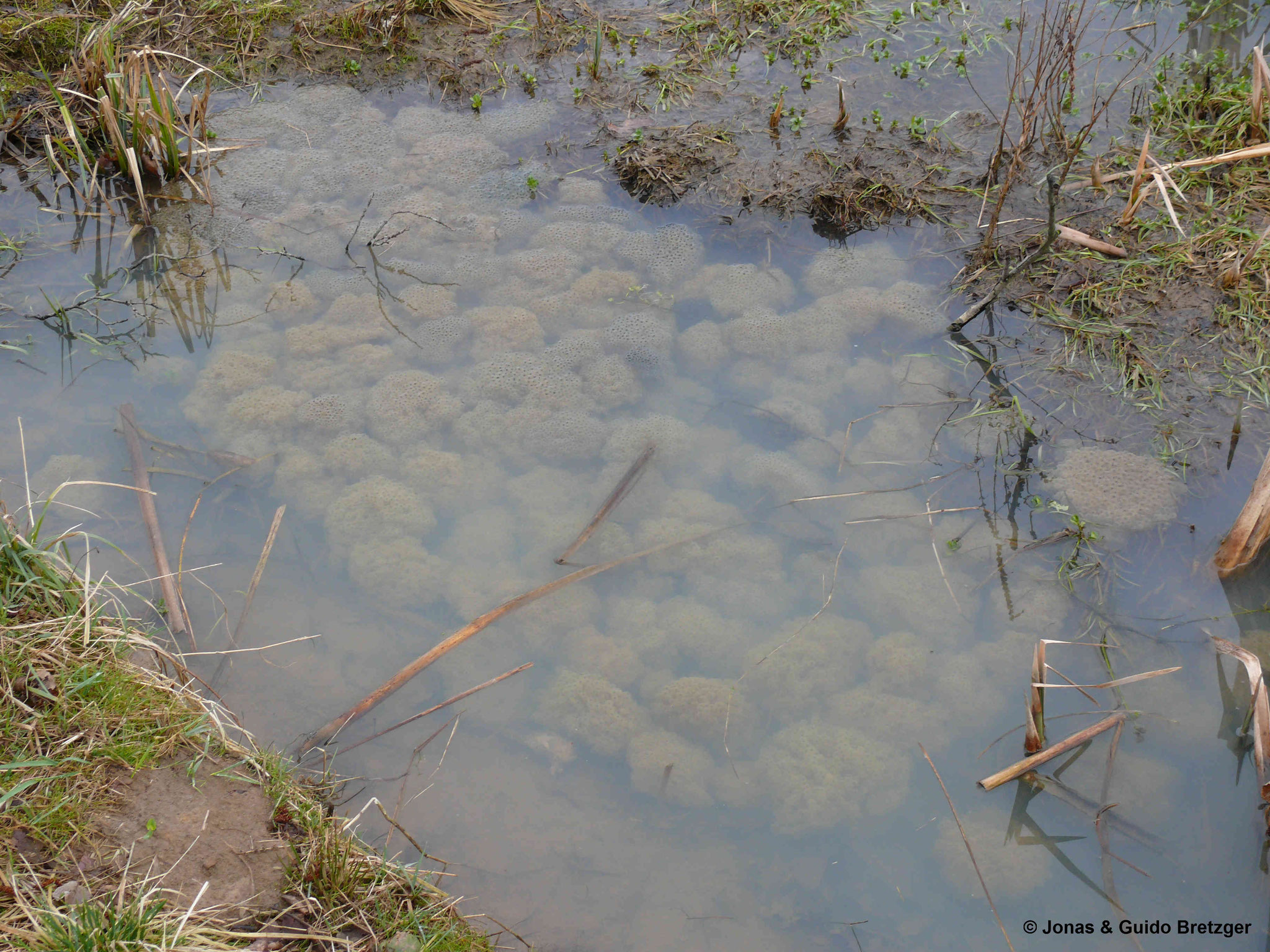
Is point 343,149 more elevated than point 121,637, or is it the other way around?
point 343,149

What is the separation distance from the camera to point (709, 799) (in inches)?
86.6

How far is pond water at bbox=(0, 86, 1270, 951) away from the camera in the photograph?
2084mm

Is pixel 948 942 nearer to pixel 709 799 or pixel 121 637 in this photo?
pixel 709 799

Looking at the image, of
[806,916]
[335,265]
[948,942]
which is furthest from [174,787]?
[335,265]

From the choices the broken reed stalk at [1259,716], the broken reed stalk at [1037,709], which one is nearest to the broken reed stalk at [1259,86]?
the broken reed stalk at [1259,716]

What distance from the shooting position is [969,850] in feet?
6.77

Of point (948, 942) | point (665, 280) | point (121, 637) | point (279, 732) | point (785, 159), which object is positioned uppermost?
point (785, 159)

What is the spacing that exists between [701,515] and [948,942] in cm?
129

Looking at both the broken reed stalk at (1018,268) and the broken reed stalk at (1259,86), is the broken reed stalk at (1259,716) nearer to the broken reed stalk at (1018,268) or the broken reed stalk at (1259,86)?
the broken reed stalk at (1018,268)

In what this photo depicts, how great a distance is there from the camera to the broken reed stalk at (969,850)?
6.36 ft

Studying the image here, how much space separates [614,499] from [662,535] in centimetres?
19

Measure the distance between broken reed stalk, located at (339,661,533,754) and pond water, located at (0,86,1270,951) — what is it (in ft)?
0.07

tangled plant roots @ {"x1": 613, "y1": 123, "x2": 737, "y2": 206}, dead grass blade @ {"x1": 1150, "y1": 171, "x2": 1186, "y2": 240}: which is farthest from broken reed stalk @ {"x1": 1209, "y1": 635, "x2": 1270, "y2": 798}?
tangled plant roots @ {"x1": 613, "y1": 123, "x2": 737, "y2": 206}

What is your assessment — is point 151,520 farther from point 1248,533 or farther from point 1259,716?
point 1248,533
